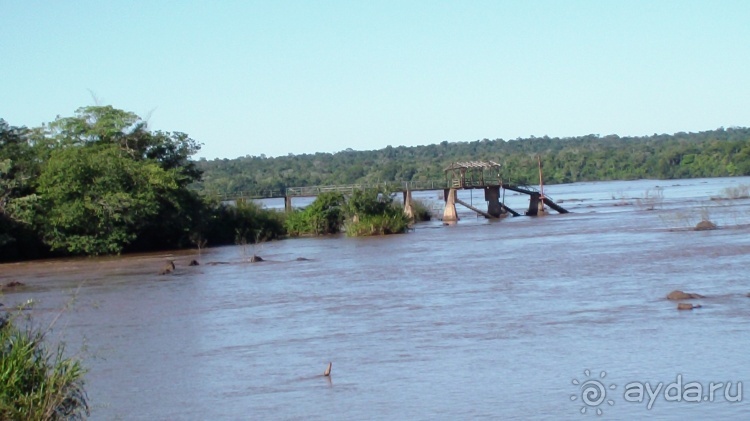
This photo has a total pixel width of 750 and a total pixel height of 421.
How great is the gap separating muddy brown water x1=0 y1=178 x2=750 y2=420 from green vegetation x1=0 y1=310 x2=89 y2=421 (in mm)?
1130

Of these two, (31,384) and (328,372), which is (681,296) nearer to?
(328,372)

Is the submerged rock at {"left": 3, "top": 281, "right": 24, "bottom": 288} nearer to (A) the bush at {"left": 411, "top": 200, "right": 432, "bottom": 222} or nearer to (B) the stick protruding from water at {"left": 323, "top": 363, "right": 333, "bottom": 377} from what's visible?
(B) the stick protruding from water at {"left": 323, "top": 363, "right": 333, "bottom": 377}

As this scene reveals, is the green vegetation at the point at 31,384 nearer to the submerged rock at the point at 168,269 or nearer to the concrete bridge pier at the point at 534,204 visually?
the submerged rock at the point at 168,269

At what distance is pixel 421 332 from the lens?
21125 millimetres

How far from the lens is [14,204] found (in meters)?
46.4

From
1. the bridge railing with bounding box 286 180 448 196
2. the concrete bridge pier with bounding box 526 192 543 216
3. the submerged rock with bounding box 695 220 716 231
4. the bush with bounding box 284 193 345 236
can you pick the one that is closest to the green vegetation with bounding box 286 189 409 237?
the bush with bounding box 284 193 345 236

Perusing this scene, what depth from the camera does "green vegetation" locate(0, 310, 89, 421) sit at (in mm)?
11016

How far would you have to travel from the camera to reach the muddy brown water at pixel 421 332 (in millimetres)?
15242

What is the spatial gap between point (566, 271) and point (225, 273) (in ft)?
41.8

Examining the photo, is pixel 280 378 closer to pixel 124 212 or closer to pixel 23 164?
pixel 124 212

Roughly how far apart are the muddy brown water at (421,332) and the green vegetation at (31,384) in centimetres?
113

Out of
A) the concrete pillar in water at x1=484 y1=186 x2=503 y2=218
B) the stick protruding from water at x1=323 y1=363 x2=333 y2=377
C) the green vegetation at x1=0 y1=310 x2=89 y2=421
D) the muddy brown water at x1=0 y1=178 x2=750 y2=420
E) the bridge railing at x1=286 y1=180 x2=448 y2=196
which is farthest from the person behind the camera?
the concrete pillar in water at x1=484 y1=186 x2=503 y2=218

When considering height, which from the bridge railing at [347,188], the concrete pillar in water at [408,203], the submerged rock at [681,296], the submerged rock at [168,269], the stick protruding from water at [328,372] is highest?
the bridge railing at [347,188]

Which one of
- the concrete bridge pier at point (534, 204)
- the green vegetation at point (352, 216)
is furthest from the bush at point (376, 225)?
the concrete bridge pier at point (534, 204)
